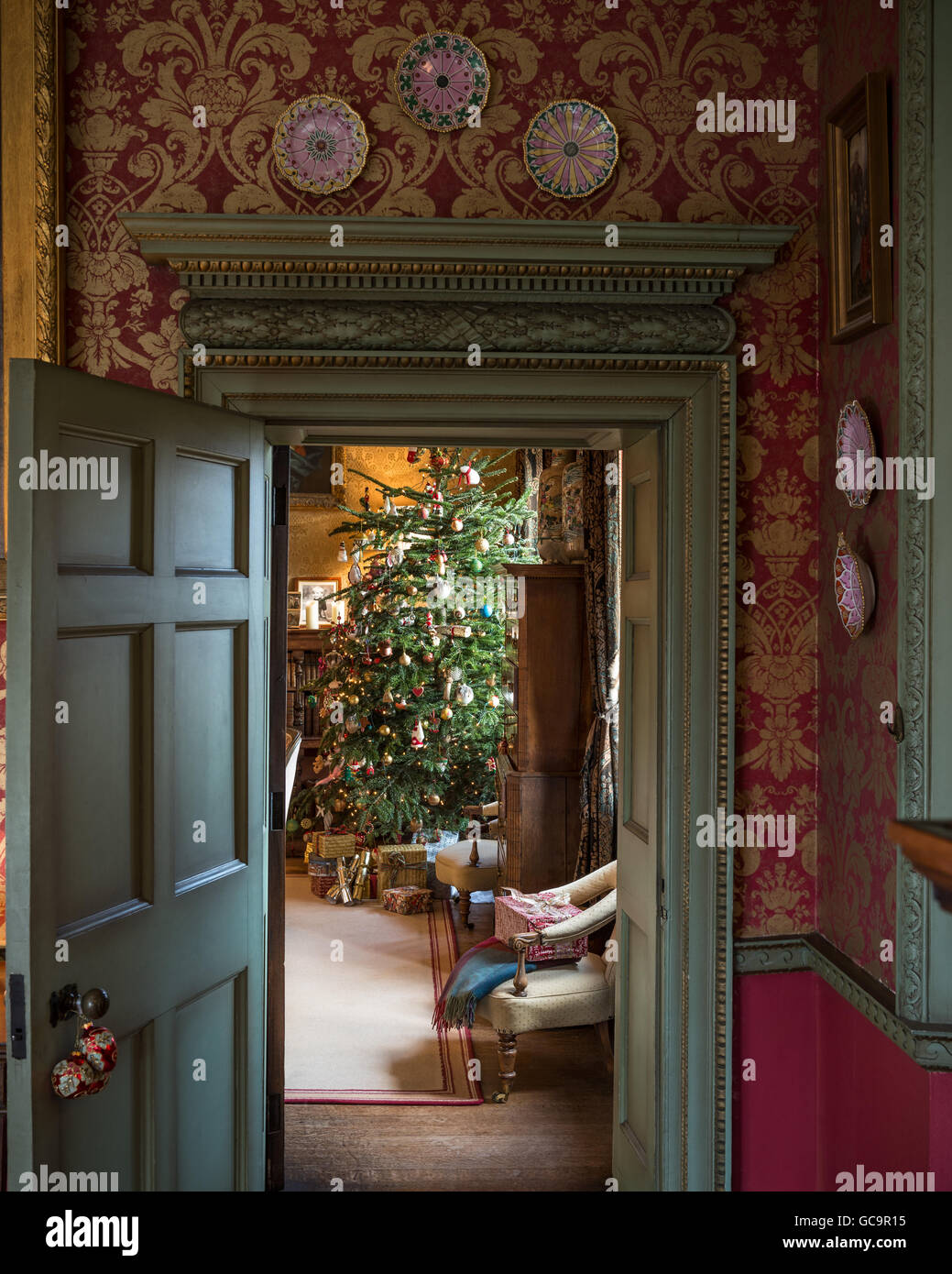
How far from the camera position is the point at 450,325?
2.71m

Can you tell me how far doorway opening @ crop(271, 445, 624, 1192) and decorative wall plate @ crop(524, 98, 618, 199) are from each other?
→ 1.22m

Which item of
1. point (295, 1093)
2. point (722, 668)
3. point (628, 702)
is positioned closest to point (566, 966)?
point (295, 1093)

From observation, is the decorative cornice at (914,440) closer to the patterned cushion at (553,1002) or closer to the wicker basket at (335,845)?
the patterned cushion at (553,1002)

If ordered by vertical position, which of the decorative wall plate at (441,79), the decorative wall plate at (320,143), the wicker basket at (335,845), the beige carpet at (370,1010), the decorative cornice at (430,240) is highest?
the decorative wall plate at (441,79)

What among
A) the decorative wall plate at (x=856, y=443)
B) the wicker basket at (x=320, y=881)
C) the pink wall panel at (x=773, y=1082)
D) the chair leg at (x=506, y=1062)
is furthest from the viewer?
the wicker basket at (x=320, y=881)

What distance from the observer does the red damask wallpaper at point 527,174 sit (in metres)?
2.73

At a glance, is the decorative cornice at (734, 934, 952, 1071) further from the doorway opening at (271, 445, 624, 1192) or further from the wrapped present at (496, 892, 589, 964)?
the wrapped present at (496, 892, 589, 964)

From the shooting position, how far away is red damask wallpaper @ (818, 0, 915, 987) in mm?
2361

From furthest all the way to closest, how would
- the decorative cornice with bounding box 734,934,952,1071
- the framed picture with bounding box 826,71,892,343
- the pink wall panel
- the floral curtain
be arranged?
the floral curtain
the pink wall panel
the framed picture with bounding box 826,71,892,343
the decorative cornice with bounding box 734,934,952,1071

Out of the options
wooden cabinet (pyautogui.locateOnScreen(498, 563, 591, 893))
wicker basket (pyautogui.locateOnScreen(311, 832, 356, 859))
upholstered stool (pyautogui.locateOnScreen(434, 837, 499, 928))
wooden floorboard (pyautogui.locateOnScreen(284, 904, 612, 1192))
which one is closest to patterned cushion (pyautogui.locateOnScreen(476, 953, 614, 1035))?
wooden floorboard (pyautogui.locateOnScreen(284, 904, 612, 1192))

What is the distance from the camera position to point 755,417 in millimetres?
2867

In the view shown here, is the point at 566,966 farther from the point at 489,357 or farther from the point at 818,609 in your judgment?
the point at 489,357

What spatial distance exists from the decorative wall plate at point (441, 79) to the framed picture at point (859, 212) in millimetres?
926

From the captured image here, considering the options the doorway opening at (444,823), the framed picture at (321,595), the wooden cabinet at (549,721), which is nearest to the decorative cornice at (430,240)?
the doorway opening at (444,823)
